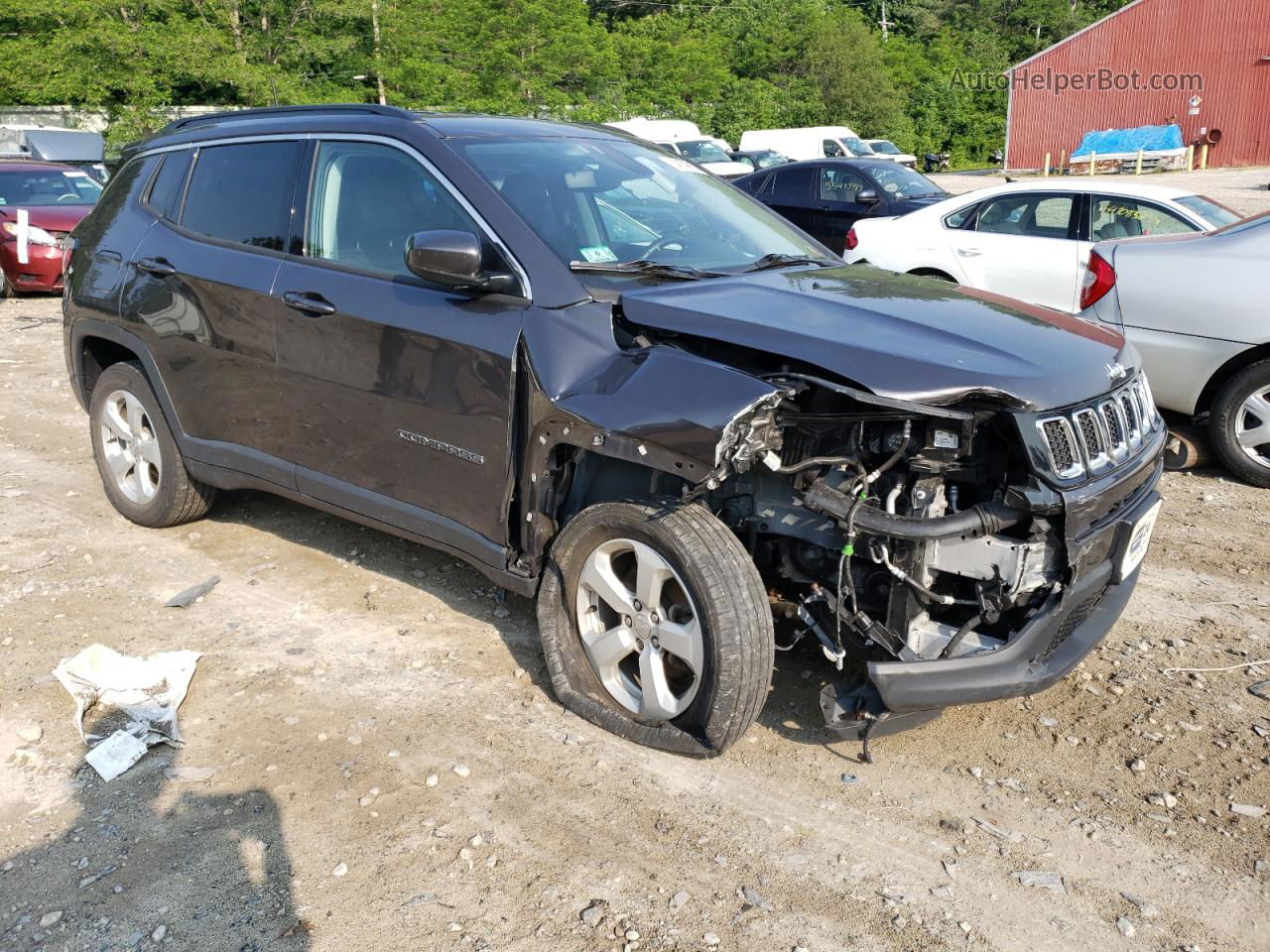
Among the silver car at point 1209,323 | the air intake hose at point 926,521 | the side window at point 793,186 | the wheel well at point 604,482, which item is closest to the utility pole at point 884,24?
the side window at point 793,186

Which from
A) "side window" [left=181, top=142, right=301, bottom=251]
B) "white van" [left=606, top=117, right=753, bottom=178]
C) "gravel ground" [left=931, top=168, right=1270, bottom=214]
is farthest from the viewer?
"white van" [left=606, top=117, right=753, bottom=178]

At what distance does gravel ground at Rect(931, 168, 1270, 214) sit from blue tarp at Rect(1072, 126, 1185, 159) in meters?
1.48

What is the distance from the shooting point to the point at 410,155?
400 cm

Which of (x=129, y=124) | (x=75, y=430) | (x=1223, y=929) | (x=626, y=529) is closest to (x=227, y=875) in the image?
(x=626, y=529)

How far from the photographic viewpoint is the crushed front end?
9.99 ft

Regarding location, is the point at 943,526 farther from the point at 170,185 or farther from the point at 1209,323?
the point at 1209,323

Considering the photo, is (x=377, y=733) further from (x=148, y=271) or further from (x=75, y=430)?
(x=75, y=430)

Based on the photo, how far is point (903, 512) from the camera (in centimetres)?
321

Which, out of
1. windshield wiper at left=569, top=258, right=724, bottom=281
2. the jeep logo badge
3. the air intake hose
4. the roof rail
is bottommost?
the air intake hose

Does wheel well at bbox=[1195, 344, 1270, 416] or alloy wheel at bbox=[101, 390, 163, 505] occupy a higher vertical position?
wheel well at bbox=[1195, 344, 1270, 416]

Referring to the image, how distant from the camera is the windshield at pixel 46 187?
1401 centimetres

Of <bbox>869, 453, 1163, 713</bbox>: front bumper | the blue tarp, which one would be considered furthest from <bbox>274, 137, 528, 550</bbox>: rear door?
the blue tarp

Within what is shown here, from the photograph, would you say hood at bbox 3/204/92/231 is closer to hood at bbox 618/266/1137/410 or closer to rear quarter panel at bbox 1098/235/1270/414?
rear quarter panel at bbox 1098/235/1270/414

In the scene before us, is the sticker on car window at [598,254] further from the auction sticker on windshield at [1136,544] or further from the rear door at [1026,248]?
the rear door at [1026,248]
